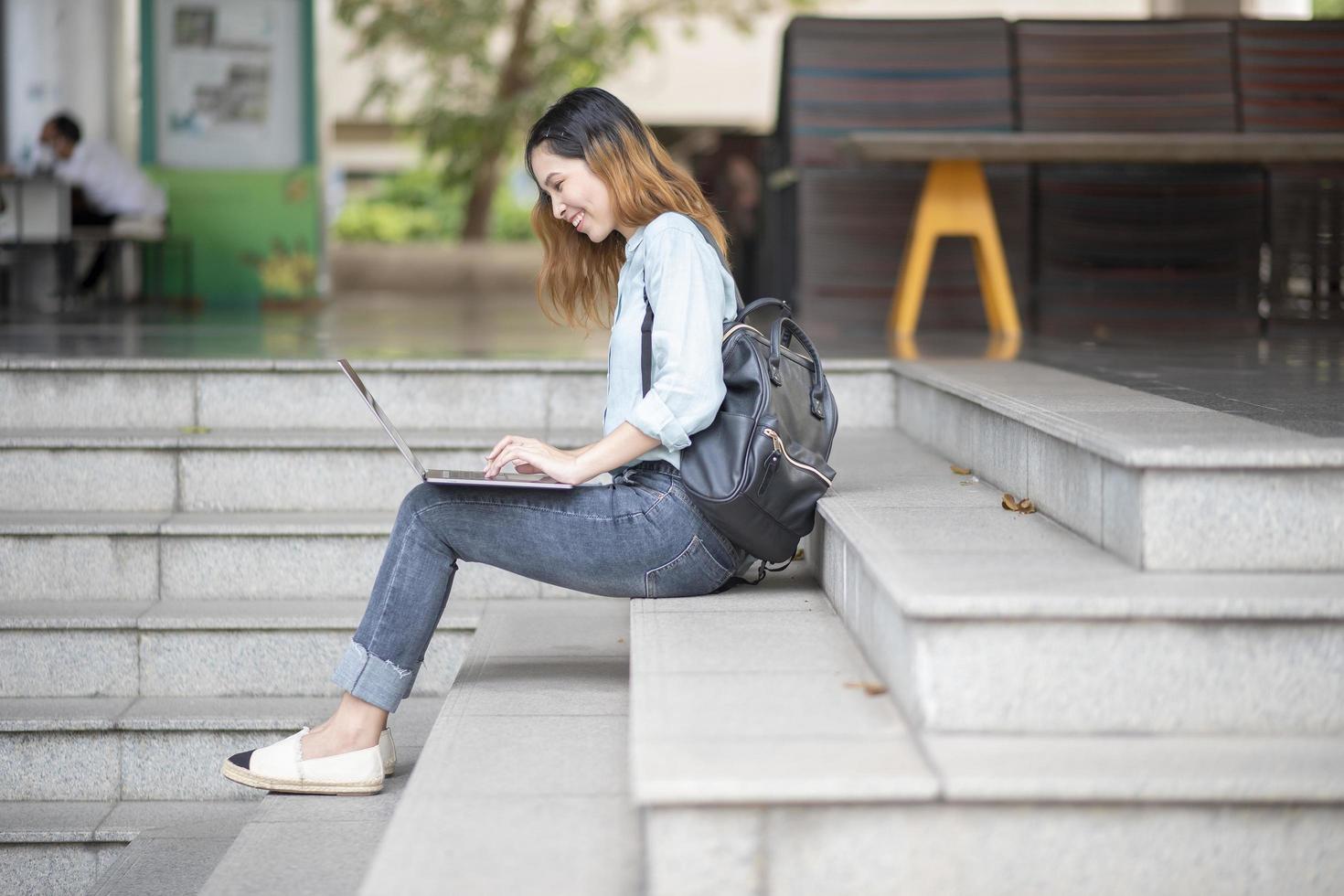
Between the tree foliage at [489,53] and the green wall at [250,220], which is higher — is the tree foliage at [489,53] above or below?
above

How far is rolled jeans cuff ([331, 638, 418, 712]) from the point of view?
2.60m

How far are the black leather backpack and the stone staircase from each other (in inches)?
4.6

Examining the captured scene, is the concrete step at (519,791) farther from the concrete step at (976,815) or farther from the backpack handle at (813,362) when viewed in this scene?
the backpack handle at (813,362)

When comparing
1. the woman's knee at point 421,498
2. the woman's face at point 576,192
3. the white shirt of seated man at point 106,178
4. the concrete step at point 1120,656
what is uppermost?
the white shirt of seated man at point 106,178

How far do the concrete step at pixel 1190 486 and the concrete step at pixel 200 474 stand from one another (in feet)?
5.63

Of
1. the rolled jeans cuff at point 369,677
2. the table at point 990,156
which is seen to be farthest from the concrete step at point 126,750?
the table at point 990,156

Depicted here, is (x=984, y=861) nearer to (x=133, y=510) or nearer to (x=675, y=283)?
(x=675, y=283)

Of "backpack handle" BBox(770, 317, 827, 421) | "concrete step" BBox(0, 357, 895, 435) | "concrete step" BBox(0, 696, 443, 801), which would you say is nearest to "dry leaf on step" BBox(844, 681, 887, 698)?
"backpack handle" BBox(770, 317, 827, 421)

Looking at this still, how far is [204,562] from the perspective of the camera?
3.61 meters

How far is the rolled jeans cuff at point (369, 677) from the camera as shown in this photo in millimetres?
2598

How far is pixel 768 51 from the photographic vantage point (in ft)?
69.1

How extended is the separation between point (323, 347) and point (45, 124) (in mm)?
5183

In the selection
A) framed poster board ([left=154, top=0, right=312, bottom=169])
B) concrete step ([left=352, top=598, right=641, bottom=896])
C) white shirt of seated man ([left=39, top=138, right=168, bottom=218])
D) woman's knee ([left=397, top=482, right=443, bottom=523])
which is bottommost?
concrete step ([left=352, top=598, right=641, bottom=896])

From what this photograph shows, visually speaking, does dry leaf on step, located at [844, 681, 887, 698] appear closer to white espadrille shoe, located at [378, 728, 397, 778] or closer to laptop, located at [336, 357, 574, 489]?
laptop, located at [336, 357, 574, 489]
